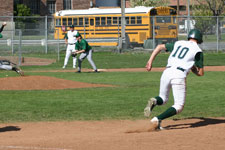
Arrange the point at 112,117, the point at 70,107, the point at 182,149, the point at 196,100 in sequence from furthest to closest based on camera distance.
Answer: the point at 196,100 < the point at 70,107 < the point at 112,117 < the point at 182,149

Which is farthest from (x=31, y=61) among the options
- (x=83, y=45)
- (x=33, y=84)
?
(x=33, y=84)

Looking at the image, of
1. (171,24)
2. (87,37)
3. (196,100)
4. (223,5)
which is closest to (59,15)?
(87,37)

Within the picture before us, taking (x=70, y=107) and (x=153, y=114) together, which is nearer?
(x=153, y=114)

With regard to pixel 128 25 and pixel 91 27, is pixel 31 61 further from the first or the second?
pixel 128 25

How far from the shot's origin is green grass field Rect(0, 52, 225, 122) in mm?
12680

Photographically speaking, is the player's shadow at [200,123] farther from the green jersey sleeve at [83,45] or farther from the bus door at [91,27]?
the bus door at [91,27]

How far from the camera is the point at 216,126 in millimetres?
10531

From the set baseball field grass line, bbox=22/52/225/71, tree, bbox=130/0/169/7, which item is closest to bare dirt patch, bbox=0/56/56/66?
baseball field grass line, bbox=22/52/225/71

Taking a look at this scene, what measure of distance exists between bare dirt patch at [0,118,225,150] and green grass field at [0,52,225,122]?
0.96m

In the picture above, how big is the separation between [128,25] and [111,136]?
32.7 m

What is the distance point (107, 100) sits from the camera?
50.0 feet

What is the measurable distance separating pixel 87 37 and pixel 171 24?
6.54m

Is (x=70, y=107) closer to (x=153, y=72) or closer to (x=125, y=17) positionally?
(x=153, y=72)

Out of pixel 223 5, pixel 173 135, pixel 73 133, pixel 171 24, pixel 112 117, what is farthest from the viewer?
pixel 223 5
